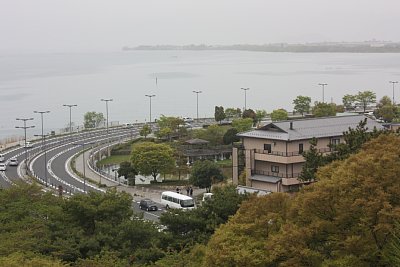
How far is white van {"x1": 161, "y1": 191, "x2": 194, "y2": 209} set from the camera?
1830cm

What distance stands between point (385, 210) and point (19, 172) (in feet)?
68.5

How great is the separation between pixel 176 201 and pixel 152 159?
4.64 m

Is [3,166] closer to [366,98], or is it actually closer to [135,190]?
[135,190]

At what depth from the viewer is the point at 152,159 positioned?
23016 millimetres

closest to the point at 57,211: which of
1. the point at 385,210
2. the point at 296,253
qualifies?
the point at 296,253

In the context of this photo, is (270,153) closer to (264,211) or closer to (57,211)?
(57,211)

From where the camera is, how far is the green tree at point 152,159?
2309cm

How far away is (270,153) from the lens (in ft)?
62.4

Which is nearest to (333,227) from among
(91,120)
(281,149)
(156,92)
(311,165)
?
(311,165)

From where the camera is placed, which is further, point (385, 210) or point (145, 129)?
point (145, 129)

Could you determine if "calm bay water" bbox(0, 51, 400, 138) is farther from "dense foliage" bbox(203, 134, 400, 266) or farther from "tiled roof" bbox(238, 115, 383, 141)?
"dense foliage" bbox(203, 134, 400, 266)

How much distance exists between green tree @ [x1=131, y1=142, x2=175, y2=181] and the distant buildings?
377 centimetres

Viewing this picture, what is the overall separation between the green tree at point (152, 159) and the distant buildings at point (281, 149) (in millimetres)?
3772

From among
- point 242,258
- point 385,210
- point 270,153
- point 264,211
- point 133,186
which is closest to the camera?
point 385,210
